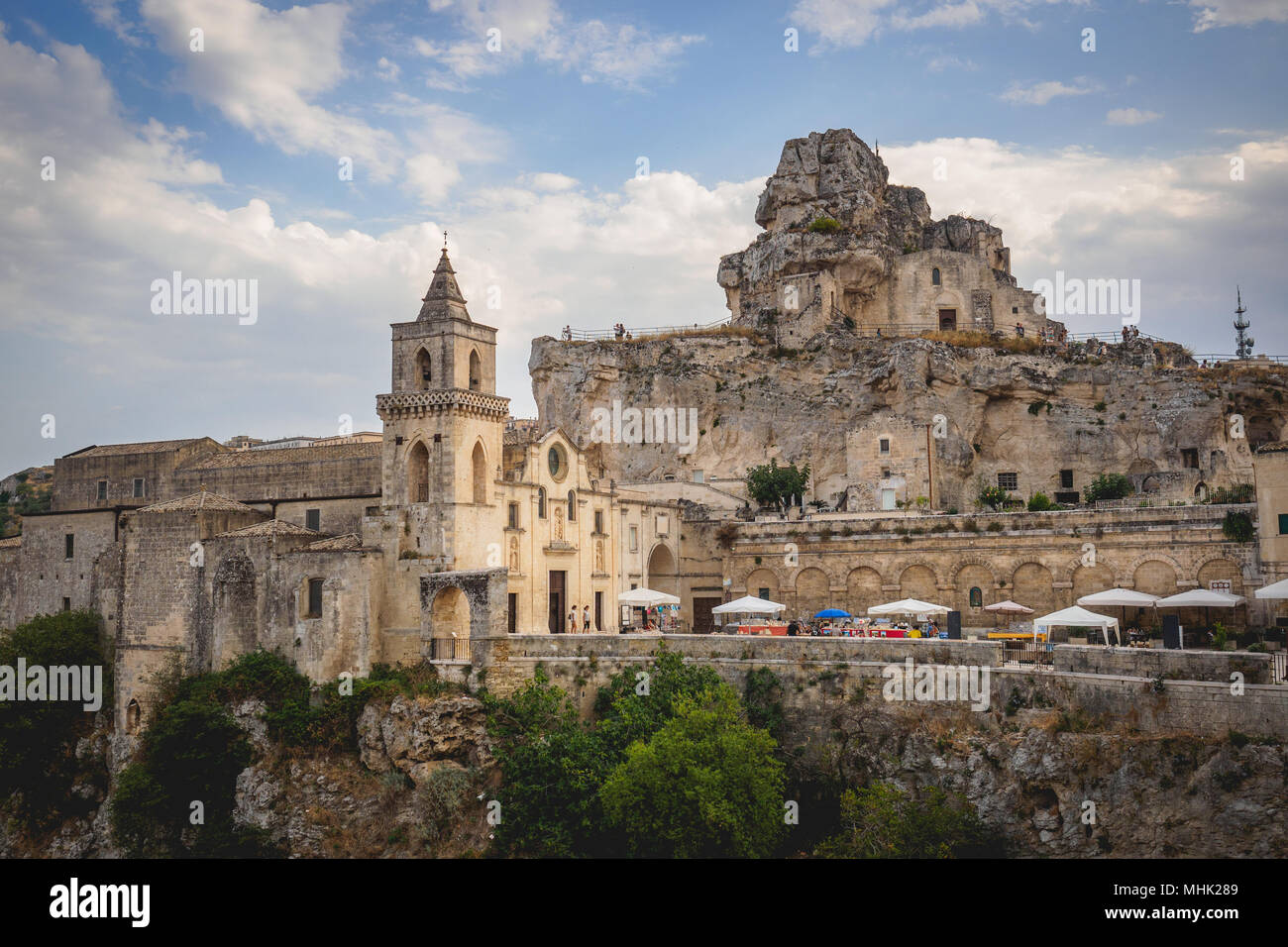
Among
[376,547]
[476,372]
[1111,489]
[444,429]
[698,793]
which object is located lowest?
[698,793]

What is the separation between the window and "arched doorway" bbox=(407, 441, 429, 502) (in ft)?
13.0

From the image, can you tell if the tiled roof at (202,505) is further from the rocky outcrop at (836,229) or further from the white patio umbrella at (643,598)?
the rocky outcrop at (836,229)

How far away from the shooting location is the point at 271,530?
119 ft

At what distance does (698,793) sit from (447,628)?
11657 millimetres

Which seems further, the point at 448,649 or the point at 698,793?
the point at 448,649

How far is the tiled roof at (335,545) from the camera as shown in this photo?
116 feet

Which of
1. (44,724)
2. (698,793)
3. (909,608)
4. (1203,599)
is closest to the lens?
(698,793)

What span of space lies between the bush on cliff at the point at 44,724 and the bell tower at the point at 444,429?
13.6 m

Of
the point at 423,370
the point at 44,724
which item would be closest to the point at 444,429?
the point at 423,370

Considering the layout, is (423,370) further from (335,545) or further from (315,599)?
(315,599)

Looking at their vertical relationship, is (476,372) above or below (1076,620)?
above

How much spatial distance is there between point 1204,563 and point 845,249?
30432 millimetres
